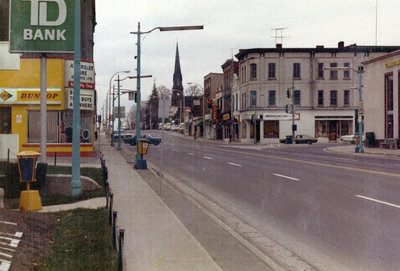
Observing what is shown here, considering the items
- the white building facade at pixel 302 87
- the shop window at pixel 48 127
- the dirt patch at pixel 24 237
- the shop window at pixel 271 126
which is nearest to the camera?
the dirt patch at pixel 24 237

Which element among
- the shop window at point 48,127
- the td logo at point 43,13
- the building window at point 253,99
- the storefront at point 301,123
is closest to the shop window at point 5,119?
the shop window at point 48,127

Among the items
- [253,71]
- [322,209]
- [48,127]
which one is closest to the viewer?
[322,209]

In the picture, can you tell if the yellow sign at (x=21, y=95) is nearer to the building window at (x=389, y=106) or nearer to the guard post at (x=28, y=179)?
the guard post at (x=28, y=179)

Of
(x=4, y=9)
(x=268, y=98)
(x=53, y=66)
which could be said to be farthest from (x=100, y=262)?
(x=268, y=98)

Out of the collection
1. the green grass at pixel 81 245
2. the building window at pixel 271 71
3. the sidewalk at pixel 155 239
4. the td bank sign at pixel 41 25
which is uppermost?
the building window at pixel 271 71

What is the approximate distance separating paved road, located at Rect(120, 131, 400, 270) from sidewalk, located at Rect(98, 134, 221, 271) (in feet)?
5.16

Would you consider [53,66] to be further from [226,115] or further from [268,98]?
[226,115]

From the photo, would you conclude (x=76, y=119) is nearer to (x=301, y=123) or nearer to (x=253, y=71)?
(x=253, y=71)

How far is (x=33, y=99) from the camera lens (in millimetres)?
28781

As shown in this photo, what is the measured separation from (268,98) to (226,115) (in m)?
12.8

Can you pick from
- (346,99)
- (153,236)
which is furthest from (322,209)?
(346,99)

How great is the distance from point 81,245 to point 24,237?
852 millimetres

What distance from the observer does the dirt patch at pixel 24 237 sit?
605 cm

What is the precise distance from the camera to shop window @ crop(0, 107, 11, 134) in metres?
29.3
